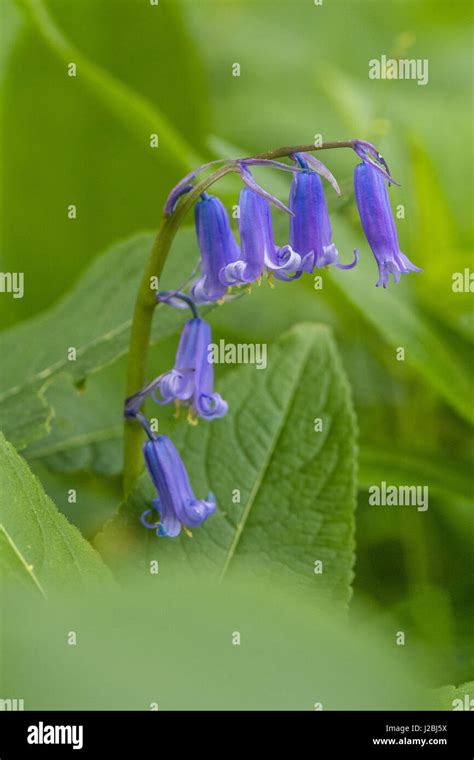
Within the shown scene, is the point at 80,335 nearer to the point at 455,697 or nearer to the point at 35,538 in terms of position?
the point at 35,538

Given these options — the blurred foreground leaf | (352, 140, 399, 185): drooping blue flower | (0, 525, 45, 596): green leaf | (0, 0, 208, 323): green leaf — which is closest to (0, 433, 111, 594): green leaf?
(0, 525, 45, 596): green leaf

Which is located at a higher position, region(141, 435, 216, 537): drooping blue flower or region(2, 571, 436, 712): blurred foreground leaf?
region(141, 435, 216, 537): drooping blue flower

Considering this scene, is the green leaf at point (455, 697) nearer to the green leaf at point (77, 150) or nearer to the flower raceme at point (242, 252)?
the flower raceme at point (242, 252)

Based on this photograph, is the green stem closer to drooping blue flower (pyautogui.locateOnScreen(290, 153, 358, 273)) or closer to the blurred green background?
drooping blue flower (pyautogui.locateOnScreen(290, 153, 358, 273))

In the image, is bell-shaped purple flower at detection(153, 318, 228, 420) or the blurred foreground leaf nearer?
the blurred foreground leaf

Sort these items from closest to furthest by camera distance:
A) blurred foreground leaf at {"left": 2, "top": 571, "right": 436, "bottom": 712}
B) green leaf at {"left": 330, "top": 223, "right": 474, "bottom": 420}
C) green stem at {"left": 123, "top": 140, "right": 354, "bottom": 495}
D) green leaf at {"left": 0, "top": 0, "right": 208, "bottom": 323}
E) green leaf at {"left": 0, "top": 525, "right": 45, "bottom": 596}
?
blurred foreground leaf at {"left": 2, "top": 571, "right": 436, "bottom": 712}, green leaf at {"left": 0, "top": 525, "right": 45, "bottom": 596}, green stem at {"left": 123, "top": 140, "right": 354, "bottom": 495}, green leaf at {"left": 330, "top": 223, "right": 474, "bottom": 420}, green leaf at {"left": 0, "top": 0, "right": 208, "bottom": 323}
